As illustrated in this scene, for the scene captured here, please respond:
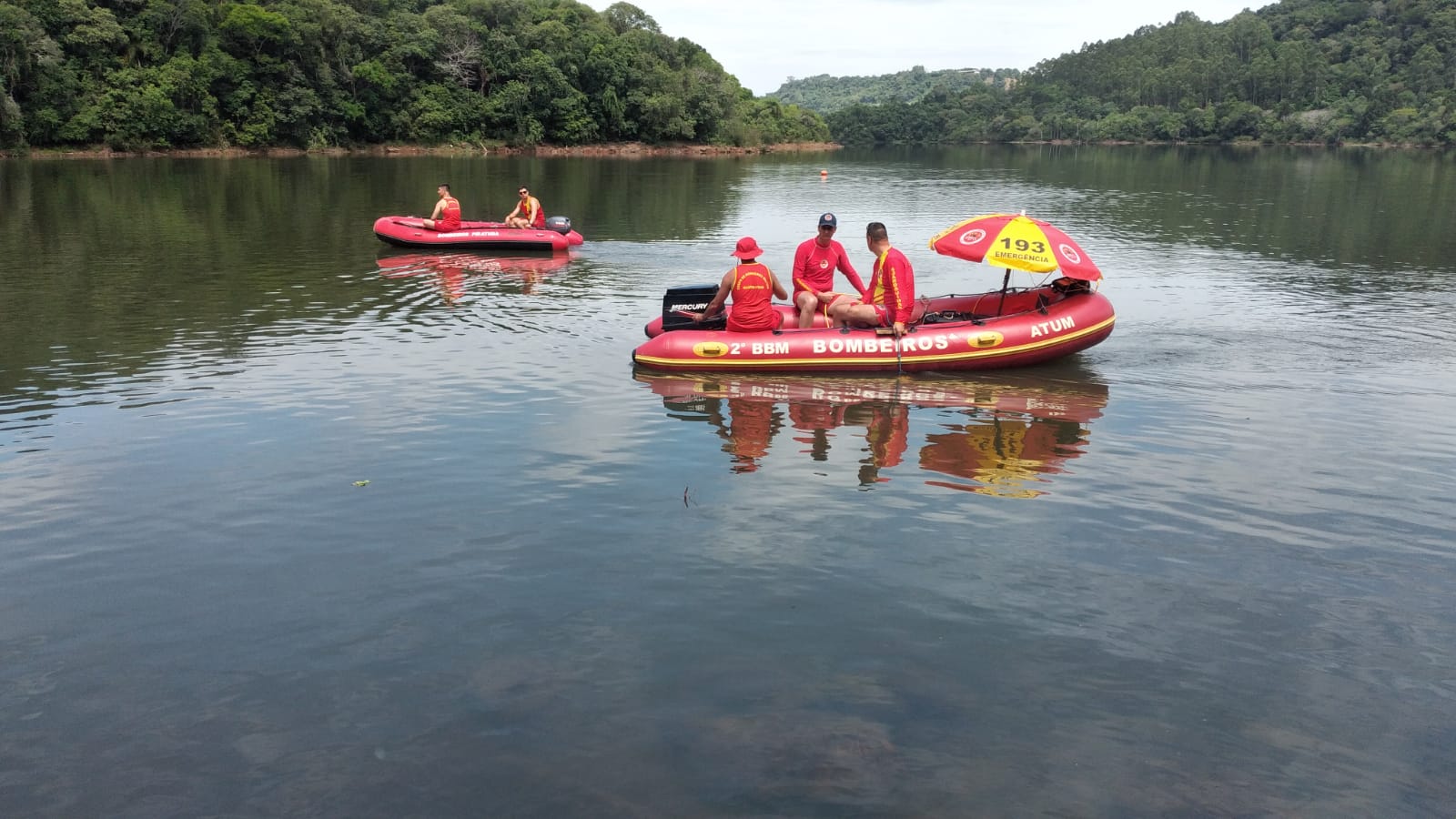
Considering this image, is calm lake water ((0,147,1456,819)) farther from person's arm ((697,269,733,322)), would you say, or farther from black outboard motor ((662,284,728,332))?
person's arm ((697,269,733,322))

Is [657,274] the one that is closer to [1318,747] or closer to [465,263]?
[465,263]

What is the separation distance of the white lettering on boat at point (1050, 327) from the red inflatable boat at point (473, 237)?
43.2ft

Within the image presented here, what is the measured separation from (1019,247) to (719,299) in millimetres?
3817

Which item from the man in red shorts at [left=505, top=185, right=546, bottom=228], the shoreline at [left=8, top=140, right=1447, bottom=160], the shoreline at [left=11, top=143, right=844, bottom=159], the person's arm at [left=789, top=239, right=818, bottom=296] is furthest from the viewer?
the shoreline at [left=8, top=140, right=1447, bottom=160]

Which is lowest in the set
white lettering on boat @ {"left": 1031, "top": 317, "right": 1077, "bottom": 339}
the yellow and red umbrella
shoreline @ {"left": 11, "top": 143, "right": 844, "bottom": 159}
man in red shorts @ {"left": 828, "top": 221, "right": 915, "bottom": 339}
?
white lettering on boat @ {"left": 1031, "top": 317, "right": 1077, "bottom": 339}

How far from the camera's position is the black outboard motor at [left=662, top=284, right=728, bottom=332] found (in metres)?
13.8

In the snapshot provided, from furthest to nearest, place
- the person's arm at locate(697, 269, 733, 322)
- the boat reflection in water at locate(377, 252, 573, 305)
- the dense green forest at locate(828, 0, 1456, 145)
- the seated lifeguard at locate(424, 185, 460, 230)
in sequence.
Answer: the dense green forest at locate(828, 0, 1456, 145) < the seated lifeguard at locate(424, 185, 460, 230) < the boat reflection in water at locate(377, 252, 573, 305) < the person's arm at locate(697, 269, 733, 322)

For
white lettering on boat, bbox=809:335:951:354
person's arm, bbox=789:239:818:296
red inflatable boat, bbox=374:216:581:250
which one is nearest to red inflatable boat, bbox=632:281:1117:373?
white lettering on boat, bbox=809:335:951:354

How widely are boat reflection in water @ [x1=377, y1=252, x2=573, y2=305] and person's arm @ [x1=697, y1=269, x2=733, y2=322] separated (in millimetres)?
6245

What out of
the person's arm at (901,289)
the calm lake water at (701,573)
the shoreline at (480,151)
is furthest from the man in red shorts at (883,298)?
the shoreline at (480,151)

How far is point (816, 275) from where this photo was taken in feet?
45.1

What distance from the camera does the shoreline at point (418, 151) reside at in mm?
56469

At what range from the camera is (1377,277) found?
2084cm

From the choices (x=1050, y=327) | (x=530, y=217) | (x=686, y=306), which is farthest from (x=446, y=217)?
(x=1050, y=327)
